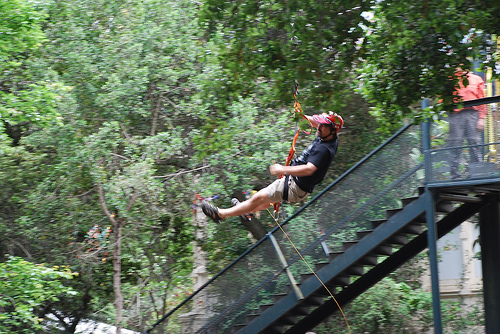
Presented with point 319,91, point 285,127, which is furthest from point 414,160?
point 285,127

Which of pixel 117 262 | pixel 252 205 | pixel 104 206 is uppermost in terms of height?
pixel 252 205

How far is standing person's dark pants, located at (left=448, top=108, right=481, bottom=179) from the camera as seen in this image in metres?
8.34

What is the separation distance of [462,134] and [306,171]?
2.67m

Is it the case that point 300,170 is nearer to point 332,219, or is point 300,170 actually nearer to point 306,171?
point 306,171

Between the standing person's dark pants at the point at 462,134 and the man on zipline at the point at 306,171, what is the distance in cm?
189

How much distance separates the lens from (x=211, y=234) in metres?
13.5

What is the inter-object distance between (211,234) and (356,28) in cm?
724

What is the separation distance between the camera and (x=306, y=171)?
7188mm

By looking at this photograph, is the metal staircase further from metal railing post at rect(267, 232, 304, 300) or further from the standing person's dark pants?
the standing person's dark pants

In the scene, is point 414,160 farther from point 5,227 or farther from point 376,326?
point 5,227

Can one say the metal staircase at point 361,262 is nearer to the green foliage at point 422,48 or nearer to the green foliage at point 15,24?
the green foliage at point 422,48

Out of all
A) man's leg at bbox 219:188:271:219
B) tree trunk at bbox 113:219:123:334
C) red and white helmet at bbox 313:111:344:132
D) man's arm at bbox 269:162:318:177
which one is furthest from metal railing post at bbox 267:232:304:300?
tree trunk at bbox 113:219:123:334

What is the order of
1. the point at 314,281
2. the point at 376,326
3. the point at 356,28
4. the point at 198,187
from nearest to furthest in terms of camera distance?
1. the point at 356,28
2. the point at 314,281
3. the point at 198,187
4. the point at 376,326

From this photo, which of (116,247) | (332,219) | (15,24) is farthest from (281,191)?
(15,24)
